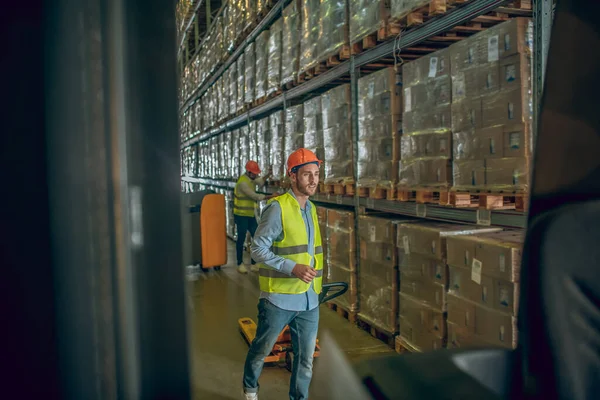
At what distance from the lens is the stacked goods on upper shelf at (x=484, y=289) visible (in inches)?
131

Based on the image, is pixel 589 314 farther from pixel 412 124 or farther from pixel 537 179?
pixel 412 124

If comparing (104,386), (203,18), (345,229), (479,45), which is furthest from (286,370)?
(203,18)

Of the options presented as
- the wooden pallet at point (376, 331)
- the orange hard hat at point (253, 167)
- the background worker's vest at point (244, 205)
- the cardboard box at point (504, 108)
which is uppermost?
the cardboard box at point (504, 108)

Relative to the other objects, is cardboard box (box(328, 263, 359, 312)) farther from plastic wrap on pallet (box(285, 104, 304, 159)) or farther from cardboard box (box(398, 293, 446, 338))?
plastic wrap on pallet (box(285, 104, 304, 159))

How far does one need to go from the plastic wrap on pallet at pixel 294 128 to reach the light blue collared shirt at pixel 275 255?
3285mm

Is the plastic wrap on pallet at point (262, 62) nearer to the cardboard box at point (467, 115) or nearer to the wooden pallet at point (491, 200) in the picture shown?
the cardboard box at point (467, 115)

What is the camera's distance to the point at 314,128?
20.8ft

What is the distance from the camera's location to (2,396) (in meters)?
0.62

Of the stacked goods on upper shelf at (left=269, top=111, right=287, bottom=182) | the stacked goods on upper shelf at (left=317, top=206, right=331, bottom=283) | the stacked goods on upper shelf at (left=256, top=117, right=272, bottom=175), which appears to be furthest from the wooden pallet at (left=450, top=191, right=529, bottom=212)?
the stacked goods on upper shelf at (left=256, top=117, right=272, bottom=175)

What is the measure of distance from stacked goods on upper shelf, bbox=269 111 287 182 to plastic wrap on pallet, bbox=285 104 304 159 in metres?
0.30

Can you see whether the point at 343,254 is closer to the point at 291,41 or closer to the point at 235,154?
the point at 291,41

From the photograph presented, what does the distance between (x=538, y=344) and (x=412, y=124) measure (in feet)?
11.9

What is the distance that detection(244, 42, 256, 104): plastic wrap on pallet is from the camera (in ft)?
29.4

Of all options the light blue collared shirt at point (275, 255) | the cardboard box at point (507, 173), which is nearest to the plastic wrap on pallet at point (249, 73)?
the light blue collared shirt at point (275, 255)
